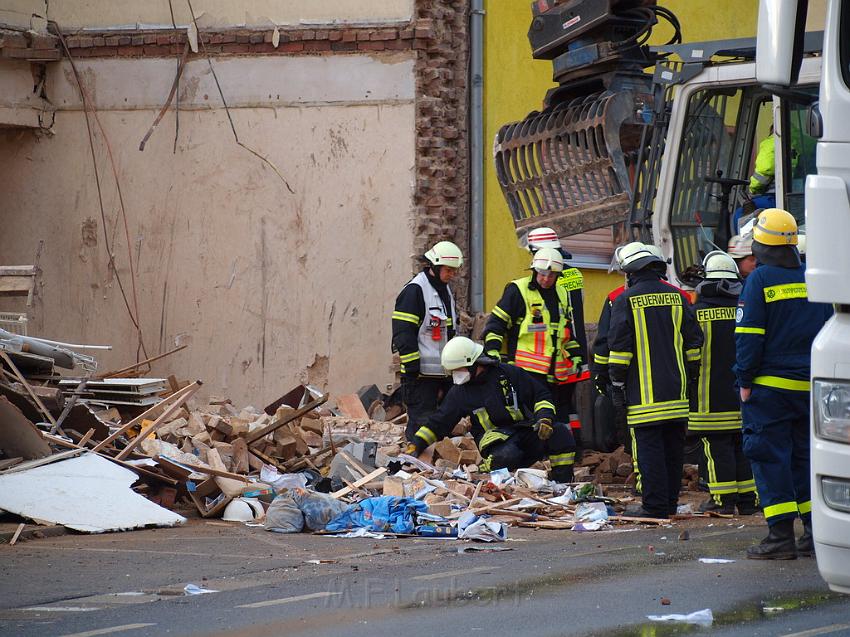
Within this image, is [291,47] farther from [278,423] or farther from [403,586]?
[403,586]

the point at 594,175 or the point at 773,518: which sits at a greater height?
the point at 594,175

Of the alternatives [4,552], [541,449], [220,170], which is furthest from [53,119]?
[4,552]

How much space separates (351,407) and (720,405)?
5.17m

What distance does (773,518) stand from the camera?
779 cm

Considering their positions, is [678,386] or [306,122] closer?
[678,386]

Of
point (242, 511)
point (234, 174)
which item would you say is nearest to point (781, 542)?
point (242, 511)

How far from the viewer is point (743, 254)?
10625mm

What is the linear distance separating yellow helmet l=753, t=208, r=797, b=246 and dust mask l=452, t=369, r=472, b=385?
334cm

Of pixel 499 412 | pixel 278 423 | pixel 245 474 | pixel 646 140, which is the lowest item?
pixel 245 474

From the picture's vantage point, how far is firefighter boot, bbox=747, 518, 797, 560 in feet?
25.6

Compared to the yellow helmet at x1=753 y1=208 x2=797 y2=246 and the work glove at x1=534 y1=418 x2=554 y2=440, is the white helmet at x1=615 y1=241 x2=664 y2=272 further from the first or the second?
the yellow helmet at x1=753 y1=208 x2=797 y2=246

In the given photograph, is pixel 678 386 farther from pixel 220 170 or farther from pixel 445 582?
pixel 220 170

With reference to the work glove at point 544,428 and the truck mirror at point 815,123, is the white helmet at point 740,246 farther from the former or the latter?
the truck mirror at point 815,123

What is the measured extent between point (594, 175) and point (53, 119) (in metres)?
7.46
